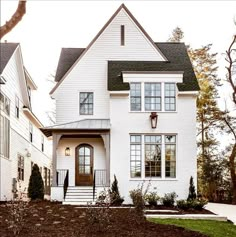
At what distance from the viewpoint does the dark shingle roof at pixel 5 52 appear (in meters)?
22.5

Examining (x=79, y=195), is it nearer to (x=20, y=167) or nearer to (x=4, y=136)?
(x=4, y=136)

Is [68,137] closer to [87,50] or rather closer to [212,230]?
[87,50]

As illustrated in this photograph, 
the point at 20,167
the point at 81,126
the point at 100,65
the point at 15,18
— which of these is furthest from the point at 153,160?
the point at 15,18

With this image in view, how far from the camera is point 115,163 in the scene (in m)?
22.1

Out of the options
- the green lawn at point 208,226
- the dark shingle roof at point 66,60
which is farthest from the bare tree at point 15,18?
the dark shingle roof at point 66,60

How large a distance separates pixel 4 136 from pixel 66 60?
256 inches

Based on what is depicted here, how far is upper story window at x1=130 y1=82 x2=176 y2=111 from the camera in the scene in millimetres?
22547

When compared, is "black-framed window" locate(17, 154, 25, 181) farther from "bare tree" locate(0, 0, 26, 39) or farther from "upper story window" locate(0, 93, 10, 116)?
"bare tree" locate(0, 0, 26, 39)

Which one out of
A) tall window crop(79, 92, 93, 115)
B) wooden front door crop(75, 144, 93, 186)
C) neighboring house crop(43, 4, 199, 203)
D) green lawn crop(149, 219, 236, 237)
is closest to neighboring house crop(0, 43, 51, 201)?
neighboring house crop(43, 4, 199, 203)

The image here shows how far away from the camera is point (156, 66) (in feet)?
77.4

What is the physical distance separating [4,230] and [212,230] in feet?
17.9

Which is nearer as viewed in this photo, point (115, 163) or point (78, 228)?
point (78, 228)

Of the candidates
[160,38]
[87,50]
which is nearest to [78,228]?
[87,50]

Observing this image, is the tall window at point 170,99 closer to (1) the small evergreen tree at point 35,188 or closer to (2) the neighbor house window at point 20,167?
(1) the small evergreen tree at point 35,188
